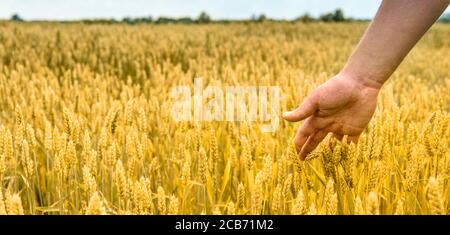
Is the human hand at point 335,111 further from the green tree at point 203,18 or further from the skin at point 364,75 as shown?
the green tree at point 203,18

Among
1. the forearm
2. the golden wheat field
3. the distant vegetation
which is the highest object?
the distant vegetation

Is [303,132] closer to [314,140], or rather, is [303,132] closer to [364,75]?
[314,140]

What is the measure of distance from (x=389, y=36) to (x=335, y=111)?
0.21m

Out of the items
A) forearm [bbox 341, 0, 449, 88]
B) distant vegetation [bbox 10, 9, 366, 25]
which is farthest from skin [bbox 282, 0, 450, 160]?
distant vegetation [bbox 10, 9, 366, 25]

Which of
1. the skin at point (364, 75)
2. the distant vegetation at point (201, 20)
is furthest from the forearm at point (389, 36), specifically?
the distant vegetation at point (201, 20)

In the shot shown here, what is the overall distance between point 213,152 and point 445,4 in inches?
22.5

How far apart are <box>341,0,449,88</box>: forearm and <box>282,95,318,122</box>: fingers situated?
100 mm

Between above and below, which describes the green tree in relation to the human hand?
above

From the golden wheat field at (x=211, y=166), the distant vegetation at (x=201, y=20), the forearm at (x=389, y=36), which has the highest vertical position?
the distant vegetation at (x=201, y=20)

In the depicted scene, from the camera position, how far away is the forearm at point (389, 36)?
3.87ft

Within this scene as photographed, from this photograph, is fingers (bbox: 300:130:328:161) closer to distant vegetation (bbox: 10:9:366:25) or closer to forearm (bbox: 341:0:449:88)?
forearm (bbox: 341:0:449:88)

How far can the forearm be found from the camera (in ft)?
3.87

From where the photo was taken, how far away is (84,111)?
211 cm
